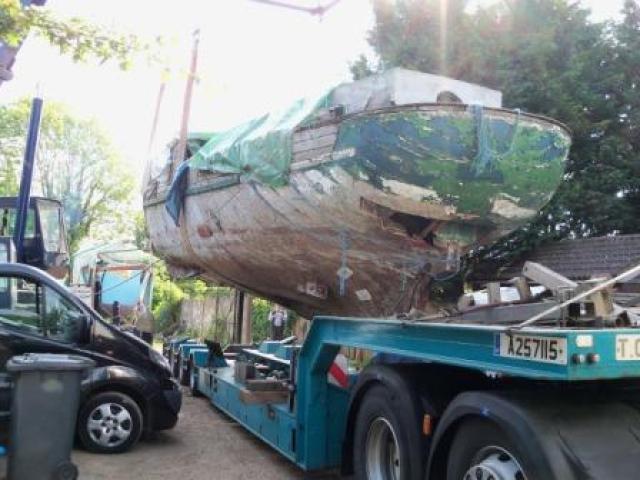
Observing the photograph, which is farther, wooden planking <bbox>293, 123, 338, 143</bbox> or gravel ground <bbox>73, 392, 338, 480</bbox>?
wooden planking <bbox>293, 123, 338, 143</bbox>

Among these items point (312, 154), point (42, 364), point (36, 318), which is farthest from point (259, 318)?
point (42, 364)

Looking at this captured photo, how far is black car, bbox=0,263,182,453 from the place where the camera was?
6488 mm

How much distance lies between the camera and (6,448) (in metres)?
5.29

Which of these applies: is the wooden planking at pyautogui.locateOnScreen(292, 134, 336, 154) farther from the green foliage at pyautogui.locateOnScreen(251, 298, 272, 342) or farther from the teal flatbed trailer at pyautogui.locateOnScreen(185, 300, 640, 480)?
the green foliage at pyautogui.locateOnScreen(251, 298, 272, 342)

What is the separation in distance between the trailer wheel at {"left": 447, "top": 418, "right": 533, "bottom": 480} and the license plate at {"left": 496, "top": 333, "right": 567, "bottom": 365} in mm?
416

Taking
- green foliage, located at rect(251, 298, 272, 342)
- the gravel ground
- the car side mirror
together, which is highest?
the car side mirror

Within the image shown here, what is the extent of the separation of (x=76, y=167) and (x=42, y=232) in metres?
24.5

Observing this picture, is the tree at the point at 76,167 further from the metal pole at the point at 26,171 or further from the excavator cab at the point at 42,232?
the metal pole at the point at 26,171

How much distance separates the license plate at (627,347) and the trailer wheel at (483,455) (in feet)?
2.02

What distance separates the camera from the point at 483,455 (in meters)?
3.40

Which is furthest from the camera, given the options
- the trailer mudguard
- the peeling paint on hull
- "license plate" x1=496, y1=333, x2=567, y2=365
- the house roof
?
the house roof

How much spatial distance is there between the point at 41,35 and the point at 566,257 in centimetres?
988

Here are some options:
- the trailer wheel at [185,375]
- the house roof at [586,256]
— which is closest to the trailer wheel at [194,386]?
the trailer wheel at [185,375]

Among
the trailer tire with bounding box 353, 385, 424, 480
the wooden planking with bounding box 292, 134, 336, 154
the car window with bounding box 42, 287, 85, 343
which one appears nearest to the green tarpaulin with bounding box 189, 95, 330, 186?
the wooden planking with bounding box 292, 134, 336, 154
